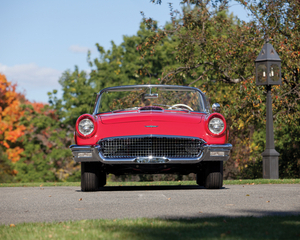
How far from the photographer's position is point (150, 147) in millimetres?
7500

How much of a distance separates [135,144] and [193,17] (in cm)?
1107

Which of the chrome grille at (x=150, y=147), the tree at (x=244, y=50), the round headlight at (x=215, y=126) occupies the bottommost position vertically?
the chrome grille at (x=150, y=147)

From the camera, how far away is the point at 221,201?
6.22 metres

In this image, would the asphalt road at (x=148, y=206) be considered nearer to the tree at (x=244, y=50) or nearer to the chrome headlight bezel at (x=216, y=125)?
the chrome headlight bezel at (x=216, y=125)

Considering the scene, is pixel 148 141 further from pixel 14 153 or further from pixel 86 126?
pixel 14 153

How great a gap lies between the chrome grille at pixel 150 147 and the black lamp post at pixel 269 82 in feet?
17.7

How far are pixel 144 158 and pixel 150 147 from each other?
0.20 m

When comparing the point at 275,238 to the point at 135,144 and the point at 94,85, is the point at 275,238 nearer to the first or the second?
the point at 135,144

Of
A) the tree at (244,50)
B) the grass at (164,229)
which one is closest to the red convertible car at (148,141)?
the grass at (164,229)

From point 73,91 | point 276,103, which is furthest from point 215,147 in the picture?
point 73,91

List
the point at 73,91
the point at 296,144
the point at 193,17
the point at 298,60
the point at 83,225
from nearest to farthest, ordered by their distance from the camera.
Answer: the point at 83,225, the point at 298,60, the point at 193,17, the point at 296,144, the point at 73,91

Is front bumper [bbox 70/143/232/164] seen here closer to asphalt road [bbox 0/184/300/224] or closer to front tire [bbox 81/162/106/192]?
front tire [bbox 81/162/106/192]

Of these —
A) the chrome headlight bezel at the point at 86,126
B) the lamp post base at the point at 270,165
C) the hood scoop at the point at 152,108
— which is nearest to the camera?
the chrome headlight bezel at the point at 86,126

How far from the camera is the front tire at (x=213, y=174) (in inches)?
311
